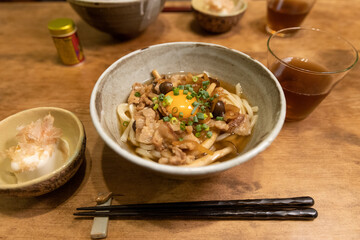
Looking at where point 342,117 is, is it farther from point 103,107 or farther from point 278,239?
point 103,107

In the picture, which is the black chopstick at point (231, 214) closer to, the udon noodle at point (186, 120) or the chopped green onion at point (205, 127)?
the udon noodle at point (186, 120)

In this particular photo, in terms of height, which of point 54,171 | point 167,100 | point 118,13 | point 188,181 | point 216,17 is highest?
point 118,13

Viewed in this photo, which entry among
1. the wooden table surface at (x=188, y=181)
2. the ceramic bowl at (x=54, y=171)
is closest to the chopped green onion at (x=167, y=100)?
the wooden table surface at (x=188, y=181)

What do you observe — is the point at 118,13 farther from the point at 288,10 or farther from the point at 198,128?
the point at 288,10

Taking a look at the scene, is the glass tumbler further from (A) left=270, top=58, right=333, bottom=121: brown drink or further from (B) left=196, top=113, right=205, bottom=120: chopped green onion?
(B) left=196, top=113, right=205, bottom=120: chopped green onion

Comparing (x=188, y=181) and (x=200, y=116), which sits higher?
(x=200, y=116)

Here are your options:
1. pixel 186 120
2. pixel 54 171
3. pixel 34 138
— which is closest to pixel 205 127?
pixel 186 120

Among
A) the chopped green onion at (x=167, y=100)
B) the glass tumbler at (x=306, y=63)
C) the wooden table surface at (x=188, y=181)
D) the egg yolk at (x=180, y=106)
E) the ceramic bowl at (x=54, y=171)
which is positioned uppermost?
the glass tumbler at (x=306, y=63)
